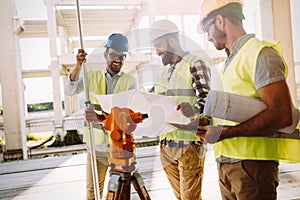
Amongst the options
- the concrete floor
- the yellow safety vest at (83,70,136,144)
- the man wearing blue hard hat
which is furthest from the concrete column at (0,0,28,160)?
the yellow safety vest at (83,70,136,144)

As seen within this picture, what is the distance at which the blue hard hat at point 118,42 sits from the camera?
0.73m

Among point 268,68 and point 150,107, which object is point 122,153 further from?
point 268,68

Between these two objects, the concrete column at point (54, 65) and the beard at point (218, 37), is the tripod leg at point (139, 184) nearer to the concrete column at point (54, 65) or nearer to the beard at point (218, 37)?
the beard at point (218, 37)

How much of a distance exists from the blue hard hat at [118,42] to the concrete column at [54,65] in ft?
13.1

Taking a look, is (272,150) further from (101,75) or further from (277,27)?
(277,27)

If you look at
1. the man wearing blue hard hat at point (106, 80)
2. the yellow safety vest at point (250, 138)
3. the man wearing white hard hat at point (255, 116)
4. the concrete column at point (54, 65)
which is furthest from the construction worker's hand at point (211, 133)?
the concrete column at point (54, 65)

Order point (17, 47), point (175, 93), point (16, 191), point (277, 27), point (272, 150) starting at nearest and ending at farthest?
point (272, 150) → point (175, 93) → point (16, 191) → point (277, 27) → point (17, 47)

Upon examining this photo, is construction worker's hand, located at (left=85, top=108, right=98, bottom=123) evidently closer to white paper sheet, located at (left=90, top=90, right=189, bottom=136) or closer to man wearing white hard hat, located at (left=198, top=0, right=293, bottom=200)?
white paper sheet, located at (left=90, top=90, right=189, bottom=136)

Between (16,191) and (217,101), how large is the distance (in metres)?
1.94

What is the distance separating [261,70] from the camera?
27.8 inches

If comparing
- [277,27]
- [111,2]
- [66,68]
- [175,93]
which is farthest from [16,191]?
[111,2]

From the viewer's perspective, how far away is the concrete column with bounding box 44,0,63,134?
14.5 feet

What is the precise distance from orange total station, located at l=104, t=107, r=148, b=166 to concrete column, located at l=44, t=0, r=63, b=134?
4044mm

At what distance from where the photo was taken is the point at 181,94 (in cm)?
97
